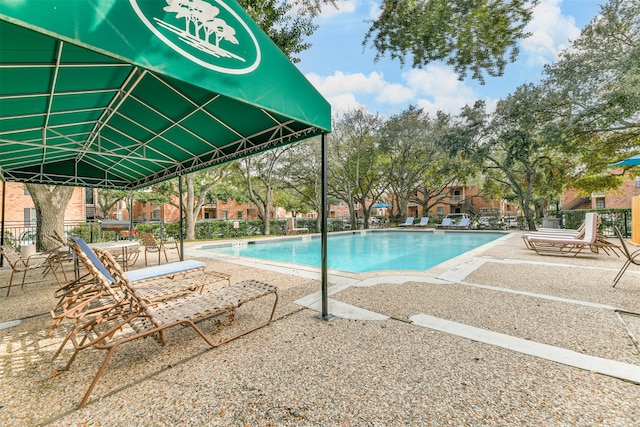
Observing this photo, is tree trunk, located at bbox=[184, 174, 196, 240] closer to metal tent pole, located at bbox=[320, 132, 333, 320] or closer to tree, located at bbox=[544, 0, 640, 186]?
metal tent pole, located at bbox=[320, 132, 333, 320]

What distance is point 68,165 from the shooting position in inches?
277

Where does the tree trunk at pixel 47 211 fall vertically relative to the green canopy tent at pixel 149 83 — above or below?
below

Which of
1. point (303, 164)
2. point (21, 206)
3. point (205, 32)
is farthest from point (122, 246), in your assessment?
point (21, 206)

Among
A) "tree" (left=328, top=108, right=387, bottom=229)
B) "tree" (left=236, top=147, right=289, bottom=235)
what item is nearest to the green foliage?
"tree" (left=236, top=147, right=289, bottom=235)

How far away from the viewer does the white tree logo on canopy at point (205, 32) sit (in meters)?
1.96

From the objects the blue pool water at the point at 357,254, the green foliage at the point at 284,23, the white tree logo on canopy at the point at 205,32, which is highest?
the green foliage at the point at 284,23

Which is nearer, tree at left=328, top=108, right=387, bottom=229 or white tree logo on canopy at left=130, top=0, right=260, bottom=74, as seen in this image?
white tree logo on canopy at left=130, top=0, right=260, bottom=74

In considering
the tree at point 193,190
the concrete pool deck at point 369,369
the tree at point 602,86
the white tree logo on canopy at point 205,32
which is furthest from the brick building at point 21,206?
the tree at point 602,86

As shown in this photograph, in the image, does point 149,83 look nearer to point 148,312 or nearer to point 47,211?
point 148,312

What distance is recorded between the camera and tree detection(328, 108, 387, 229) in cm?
2200

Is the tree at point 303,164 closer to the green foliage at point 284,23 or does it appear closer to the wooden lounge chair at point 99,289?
the green foliage at point 284,23

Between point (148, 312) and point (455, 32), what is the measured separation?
21.7 ft

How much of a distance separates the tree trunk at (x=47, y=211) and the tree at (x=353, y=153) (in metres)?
16.2

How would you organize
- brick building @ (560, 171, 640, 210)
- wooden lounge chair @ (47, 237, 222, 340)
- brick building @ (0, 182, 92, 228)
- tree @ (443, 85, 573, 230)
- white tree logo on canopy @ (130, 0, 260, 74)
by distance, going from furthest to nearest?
brick building @ (560, 171, 640, 210) < brick building @ (0, 182, 92, 228) < tree @ (443, 85, 573, 230) < wooden lounge chair @ (47, 237, 222, 340) < white tree logo on canopy @ (130, 0, 260, 74)
